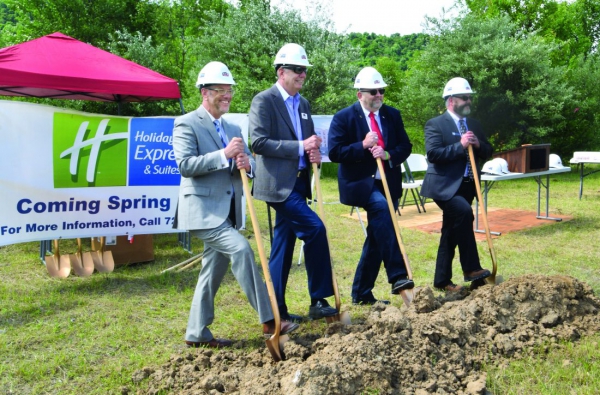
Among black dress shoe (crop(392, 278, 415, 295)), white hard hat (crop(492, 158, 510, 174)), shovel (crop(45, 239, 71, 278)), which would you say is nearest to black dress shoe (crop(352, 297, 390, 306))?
black dress shoe (crop(392, 278, 415, 295))

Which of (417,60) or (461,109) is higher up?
(417,60)

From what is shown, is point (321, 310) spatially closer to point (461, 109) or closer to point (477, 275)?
point (477, 275)

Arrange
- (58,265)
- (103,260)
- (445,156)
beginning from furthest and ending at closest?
(103,260), (58,265), (445,156)

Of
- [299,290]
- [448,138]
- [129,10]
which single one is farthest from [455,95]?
[129,10]

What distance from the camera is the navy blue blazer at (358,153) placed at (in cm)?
496

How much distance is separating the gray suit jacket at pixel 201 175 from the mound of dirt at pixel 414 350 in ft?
3.22

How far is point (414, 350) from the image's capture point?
11.8ft

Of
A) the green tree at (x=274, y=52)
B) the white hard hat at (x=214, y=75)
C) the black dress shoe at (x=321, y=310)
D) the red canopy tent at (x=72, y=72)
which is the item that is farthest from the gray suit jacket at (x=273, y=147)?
the green tree at (x=274, y=52)

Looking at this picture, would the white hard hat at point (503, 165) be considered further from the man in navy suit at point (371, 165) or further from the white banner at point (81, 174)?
→ the white banner at point (81, 174)

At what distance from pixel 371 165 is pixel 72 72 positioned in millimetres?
3802

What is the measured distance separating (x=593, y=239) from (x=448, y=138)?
3.80 m

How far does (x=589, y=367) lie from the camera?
3693mm

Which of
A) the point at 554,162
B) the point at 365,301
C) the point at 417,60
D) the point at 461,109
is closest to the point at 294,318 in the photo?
the point at 365,301

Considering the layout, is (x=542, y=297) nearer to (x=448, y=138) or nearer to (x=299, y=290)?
(x=448, y=138)
